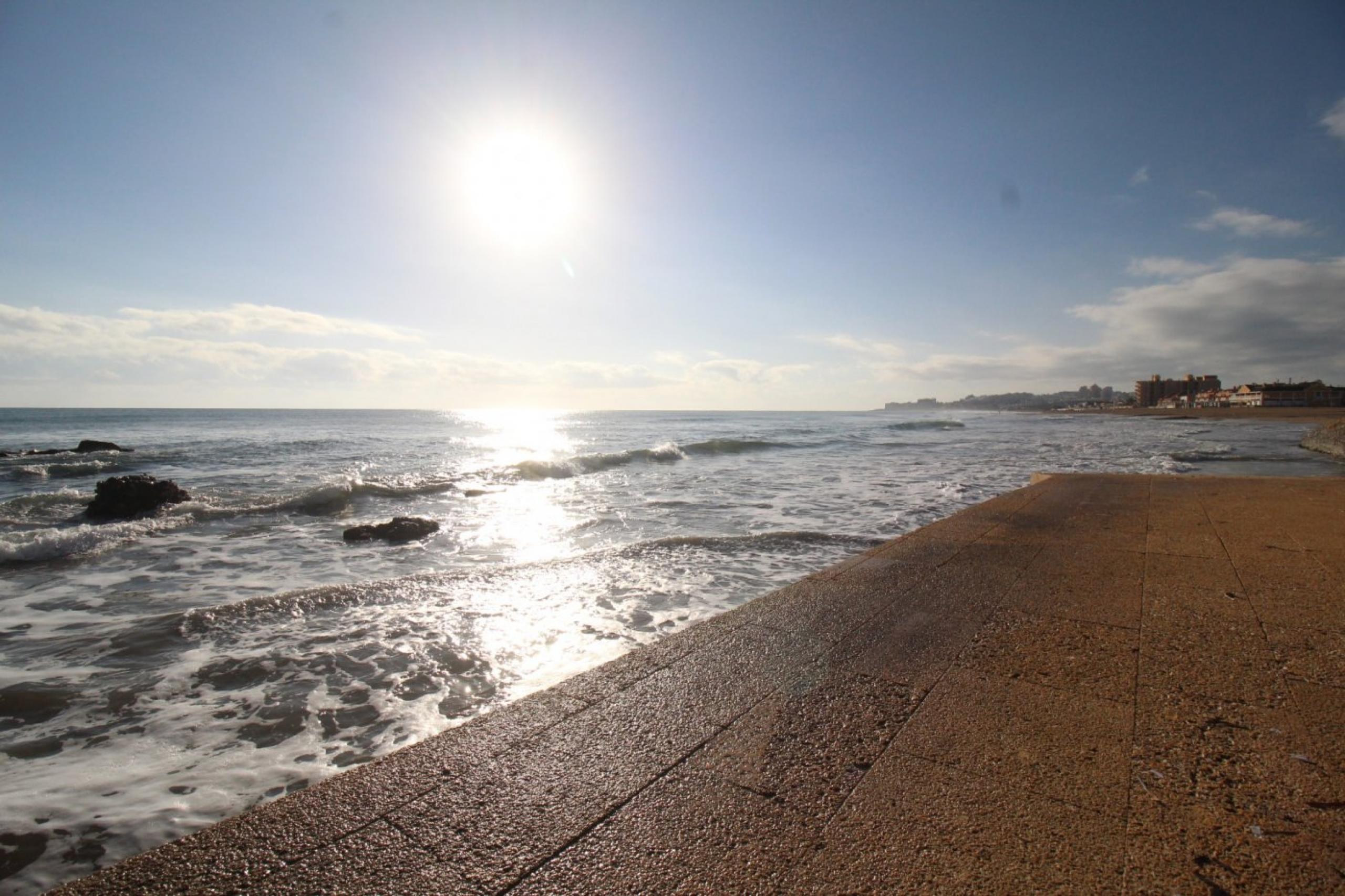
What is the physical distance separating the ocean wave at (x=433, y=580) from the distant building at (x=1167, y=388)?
146725 millimetres

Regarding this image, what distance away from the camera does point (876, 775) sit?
1826 mm

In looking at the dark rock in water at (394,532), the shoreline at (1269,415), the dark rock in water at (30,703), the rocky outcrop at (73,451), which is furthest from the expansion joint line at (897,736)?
the shoreline at (1269,415)

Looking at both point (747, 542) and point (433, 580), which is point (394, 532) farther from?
point (747, 542)

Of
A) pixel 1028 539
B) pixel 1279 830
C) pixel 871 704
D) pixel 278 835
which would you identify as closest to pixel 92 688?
pixel 278 835

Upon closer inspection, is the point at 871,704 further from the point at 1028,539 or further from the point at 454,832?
the point at 1028,539

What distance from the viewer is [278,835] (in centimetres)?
164

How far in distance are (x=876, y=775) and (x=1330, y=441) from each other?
946 inches

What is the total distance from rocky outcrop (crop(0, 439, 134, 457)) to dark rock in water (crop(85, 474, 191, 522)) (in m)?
18.3

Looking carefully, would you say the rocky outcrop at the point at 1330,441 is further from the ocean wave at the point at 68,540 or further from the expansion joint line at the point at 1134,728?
the ocean wave at the point at 68,540

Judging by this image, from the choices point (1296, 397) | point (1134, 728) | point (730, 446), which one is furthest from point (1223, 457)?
point (1296, 397)

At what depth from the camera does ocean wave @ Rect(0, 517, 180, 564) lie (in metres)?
6.76

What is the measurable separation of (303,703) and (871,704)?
10.3 ft

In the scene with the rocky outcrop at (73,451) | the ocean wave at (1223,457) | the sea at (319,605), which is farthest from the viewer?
the rocky outcrop at (73,451)

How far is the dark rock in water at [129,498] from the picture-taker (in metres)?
9.74
